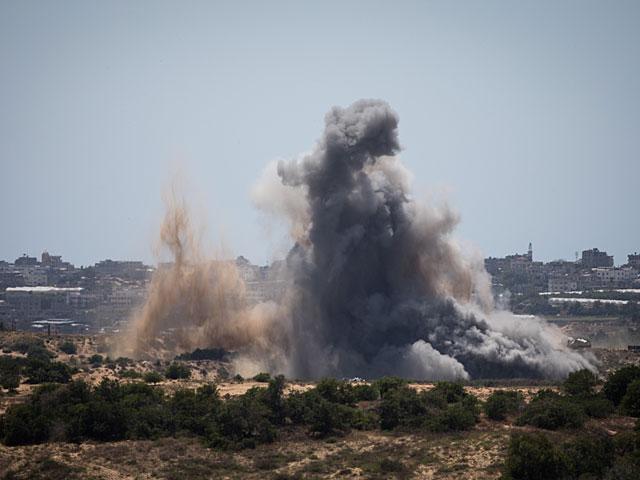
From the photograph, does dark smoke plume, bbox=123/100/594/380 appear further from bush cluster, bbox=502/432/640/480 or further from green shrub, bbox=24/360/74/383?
bush cluster, bbox=502/432/640/480

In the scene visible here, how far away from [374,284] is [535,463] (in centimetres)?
4071

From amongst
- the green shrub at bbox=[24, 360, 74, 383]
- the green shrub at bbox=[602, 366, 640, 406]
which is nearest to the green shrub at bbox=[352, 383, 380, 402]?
the green shrub at bbox=[602, 366, 640, 406]

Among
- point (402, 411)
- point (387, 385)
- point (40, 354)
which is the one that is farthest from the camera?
point (40, 354)

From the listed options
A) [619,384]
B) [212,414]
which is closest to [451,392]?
[619,384]

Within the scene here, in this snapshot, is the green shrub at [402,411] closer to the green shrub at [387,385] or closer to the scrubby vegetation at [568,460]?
the green shrub at [387,385]

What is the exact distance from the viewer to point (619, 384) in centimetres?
4541

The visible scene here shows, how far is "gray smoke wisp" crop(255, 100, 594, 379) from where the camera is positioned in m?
66.4

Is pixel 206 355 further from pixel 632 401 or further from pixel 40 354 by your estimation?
pixel 632 401

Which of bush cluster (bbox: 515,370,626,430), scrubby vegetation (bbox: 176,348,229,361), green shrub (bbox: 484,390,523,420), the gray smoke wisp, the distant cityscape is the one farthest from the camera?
the distant cityscape

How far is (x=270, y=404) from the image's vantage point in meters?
43.7

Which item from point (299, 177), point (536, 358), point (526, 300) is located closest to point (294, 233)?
point (299, 177)

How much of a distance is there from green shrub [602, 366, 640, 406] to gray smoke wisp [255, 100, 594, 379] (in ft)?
64.4

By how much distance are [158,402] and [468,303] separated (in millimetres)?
39924

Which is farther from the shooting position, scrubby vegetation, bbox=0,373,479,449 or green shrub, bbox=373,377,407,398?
green shrub, bbox=373,377,407,398
